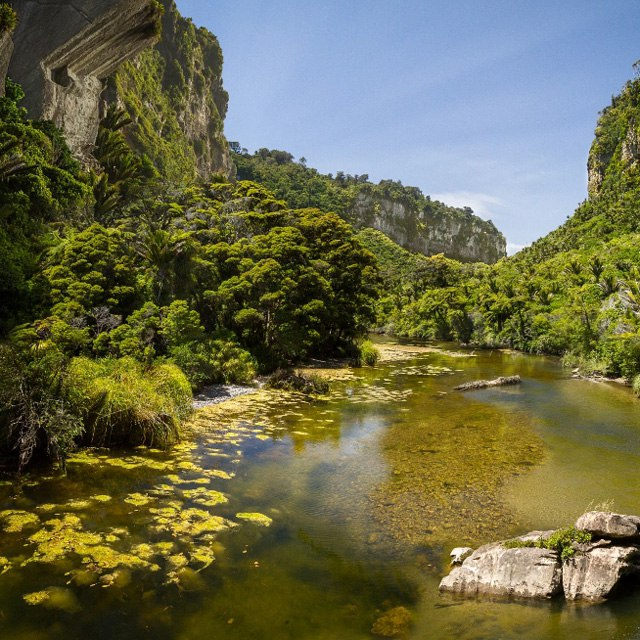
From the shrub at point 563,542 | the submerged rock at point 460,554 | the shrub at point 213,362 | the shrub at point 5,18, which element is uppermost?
the shrub at point 5,18

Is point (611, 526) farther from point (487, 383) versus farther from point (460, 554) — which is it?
point (487, 383)

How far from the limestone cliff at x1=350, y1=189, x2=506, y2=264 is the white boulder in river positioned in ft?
510

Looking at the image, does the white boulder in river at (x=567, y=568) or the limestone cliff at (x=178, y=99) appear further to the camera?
the limestone cliff at (x=178, y=99)

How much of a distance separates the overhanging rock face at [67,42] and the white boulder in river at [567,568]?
4368 cm

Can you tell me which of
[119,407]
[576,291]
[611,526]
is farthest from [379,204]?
[611,526]

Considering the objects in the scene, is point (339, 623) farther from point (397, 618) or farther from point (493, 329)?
point (493, 329)

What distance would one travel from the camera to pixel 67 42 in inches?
1451

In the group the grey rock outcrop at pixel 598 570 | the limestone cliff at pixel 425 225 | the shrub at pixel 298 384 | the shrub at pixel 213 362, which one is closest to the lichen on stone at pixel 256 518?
the grey rock outcrop at pixel 598 570

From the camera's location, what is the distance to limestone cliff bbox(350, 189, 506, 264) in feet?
543

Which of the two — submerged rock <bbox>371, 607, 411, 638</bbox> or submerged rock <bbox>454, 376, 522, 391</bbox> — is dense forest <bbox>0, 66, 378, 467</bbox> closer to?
submerged rock <bbox>371, 607, 411, 638</bbox>

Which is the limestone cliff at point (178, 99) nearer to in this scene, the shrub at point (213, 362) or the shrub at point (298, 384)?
the shrub at point (213, 362)

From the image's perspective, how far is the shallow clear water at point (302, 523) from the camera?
231 inches

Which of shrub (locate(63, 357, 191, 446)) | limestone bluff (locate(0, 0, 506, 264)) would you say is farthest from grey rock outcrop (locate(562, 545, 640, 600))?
limestone bluff (locate(0, 0, 506, 264))

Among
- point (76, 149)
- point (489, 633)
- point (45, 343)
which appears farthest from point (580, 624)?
point (76, 149)
